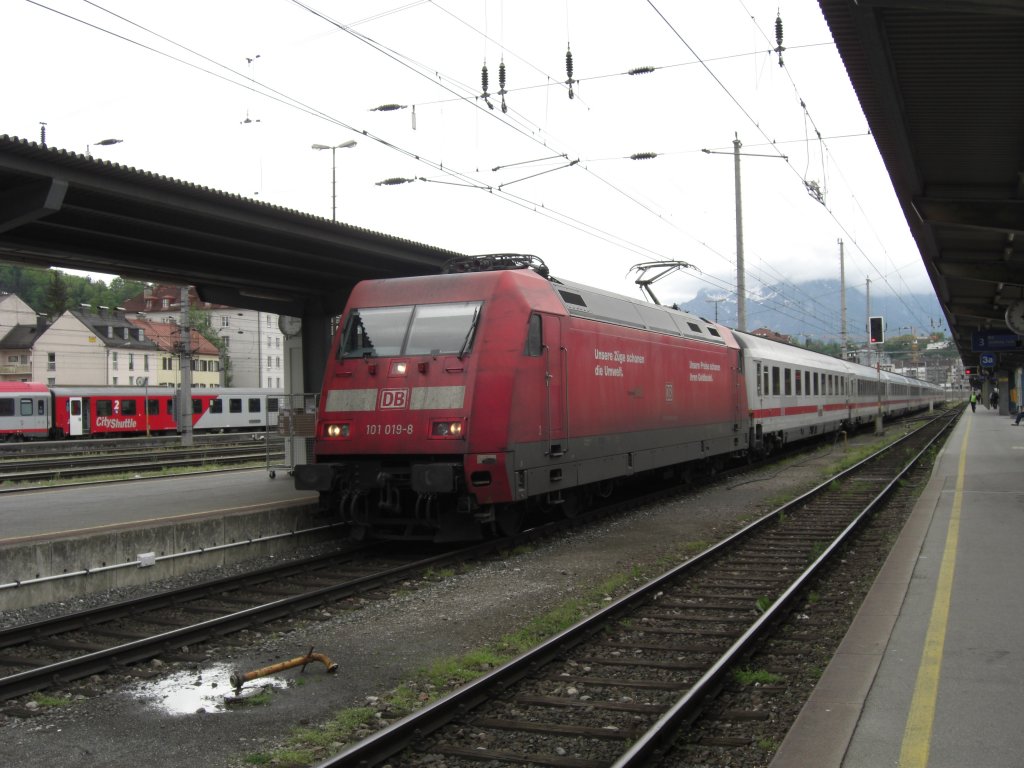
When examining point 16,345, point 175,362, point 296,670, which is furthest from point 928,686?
point 175,362

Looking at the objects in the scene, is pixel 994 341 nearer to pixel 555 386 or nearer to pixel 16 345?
pixel 555 386

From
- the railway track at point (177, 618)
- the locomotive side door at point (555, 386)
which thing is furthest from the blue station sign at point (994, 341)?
the railway track at point (177, 618)

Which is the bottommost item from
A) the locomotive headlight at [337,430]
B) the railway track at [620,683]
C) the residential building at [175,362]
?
the railway track at [620,683]

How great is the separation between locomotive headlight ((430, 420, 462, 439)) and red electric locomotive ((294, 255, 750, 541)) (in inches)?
0.6

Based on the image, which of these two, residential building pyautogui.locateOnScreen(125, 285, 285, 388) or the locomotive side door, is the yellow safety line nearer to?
the locomotive side door

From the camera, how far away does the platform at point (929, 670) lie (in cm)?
432

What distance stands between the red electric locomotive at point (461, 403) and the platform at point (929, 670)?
4058mm

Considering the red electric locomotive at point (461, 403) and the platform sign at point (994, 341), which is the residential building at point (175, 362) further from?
the red electric locomotive at point (461, 403)

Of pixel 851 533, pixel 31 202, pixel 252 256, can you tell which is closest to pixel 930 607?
pixel 851 533

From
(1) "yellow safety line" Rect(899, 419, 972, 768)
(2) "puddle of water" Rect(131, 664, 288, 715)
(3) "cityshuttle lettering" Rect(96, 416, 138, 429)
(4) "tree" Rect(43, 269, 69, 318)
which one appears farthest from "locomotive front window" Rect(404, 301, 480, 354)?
(4) "tree" Rect(43, 269, 69, 318)

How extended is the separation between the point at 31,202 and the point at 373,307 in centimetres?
388

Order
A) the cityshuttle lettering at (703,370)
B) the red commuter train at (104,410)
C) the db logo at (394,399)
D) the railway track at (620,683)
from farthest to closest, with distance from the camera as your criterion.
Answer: the red commuter train at (104,410), the cityshuttle lettering at (703,370), the db logo at (394,399), the railway track at (620,683)

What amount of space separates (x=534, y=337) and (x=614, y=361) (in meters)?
2.66

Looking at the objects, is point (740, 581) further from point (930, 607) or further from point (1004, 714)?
point (1004, 714)
